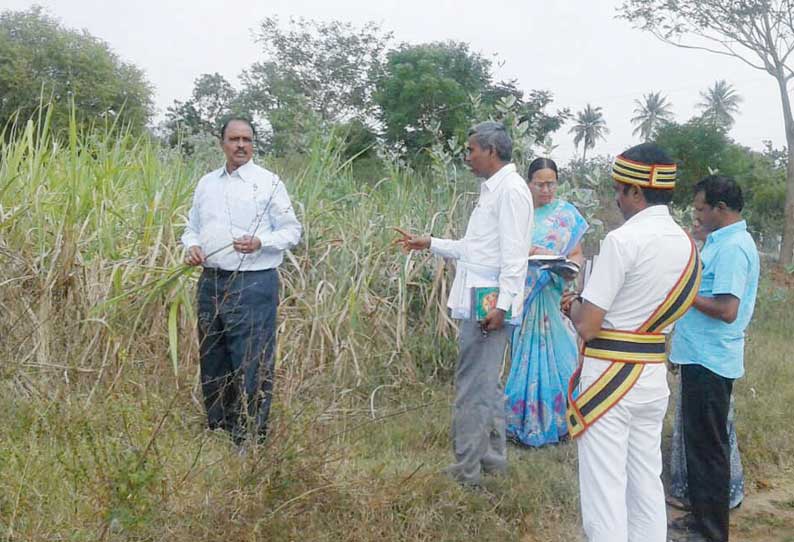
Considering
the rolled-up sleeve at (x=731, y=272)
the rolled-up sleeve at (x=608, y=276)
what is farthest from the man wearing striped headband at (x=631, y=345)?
Result: the rolled-up sleeve at (x=731, y=272)

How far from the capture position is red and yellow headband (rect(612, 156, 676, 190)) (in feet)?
9.05

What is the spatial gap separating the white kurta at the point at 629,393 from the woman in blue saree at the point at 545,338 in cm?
192

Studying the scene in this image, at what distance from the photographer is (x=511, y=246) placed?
3582 millimetres

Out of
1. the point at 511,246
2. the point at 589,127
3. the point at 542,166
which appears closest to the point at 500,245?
the point at 511,246

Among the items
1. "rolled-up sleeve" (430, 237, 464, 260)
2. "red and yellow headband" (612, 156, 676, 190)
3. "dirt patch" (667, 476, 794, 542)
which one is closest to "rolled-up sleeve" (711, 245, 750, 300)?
"red and yellow headband" (612, 156, 676, 190)

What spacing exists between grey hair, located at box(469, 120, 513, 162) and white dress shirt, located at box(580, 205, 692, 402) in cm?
105

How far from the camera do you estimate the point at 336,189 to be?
609 centimetres

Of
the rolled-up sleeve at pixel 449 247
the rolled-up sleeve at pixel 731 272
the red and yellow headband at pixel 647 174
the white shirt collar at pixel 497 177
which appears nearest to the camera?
the red and yellow headband at pixel 647 174

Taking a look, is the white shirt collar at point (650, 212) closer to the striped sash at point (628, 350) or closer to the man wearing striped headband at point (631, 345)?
the man wearing striped headband at point (631, 345)

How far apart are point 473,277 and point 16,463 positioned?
2056 millimetres

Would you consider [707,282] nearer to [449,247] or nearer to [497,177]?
[497,177]

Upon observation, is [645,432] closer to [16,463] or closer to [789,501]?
[789,501]

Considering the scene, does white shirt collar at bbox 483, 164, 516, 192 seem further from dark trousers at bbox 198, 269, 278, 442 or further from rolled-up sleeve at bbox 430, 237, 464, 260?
dark trousers at bbox 198, 269, 278, 442

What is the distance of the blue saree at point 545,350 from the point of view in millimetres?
4719
